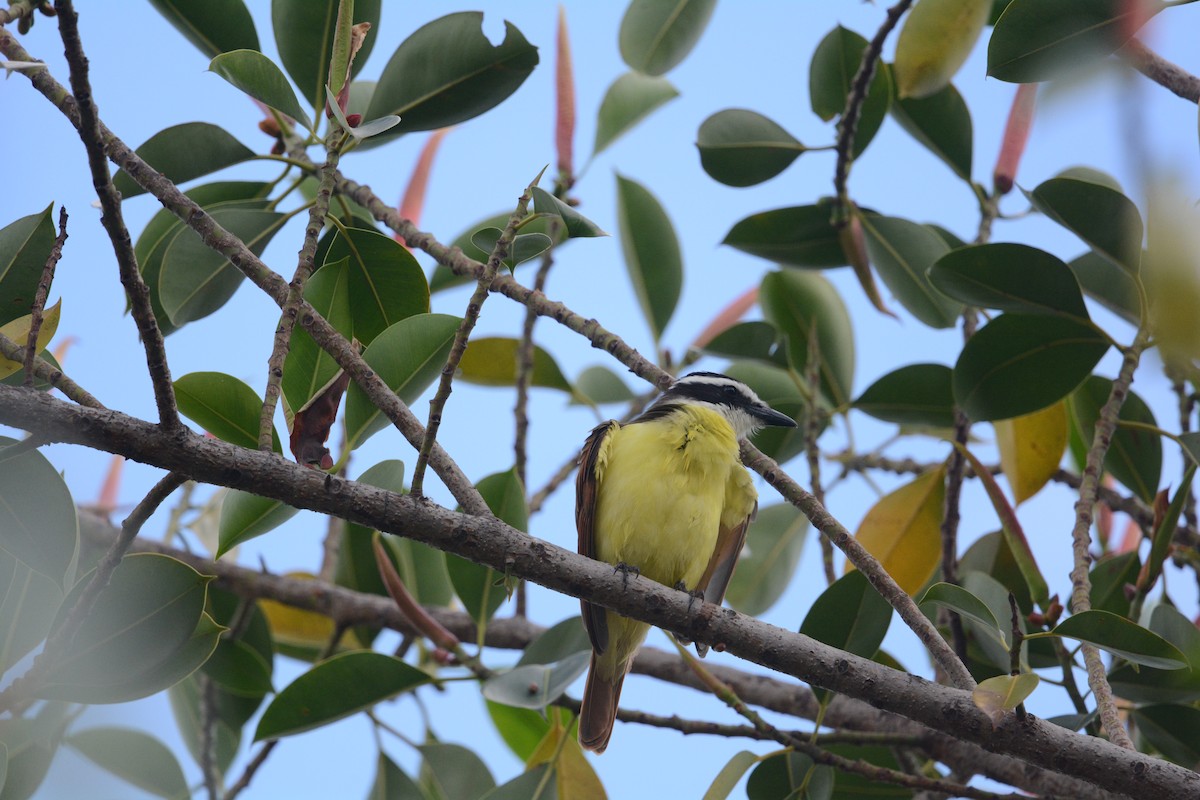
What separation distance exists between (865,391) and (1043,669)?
1085 millimetres

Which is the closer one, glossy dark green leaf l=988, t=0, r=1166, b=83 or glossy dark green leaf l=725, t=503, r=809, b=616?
glossy dark green leaf l=988, t=0, r=1166, b=83

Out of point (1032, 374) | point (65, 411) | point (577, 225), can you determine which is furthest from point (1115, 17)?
point (65, 411)

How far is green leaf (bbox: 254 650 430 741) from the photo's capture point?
2.92 metres

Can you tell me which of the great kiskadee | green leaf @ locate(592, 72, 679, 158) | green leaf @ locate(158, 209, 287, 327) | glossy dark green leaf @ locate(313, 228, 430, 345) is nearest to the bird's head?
the great kiskadee

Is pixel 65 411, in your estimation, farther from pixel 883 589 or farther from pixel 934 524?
pixel 934 524

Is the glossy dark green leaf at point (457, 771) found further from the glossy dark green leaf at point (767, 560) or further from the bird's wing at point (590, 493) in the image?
the glossy dark green leaf at point (767, 560)

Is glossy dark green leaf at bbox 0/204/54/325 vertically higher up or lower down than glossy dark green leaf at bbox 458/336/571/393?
lower down

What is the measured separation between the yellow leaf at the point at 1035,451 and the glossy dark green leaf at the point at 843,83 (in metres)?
1.07

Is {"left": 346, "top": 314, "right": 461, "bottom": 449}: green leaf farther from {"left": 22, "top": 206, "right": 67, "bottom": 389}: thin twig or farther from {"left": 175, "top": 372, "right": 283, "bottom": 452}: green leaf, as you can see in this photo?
{"left": 22, "top": 206, "right": 67, "bottom": 389}: thin twig

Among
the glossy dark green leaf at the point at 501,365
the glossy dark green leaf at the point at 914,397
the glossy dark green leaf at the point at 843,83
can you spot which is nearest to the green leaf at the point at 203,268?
the glossy dark green leaf at the point at 501,365

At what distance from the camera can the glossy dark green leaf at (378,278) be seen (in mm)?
2701

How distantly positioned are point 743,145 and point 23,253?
217cm

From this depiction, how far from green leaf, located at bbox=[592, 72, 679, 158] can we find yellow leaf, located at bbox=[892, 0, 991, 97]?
111 centimetres

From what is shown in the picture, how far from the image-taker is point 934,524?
3.57 meters
